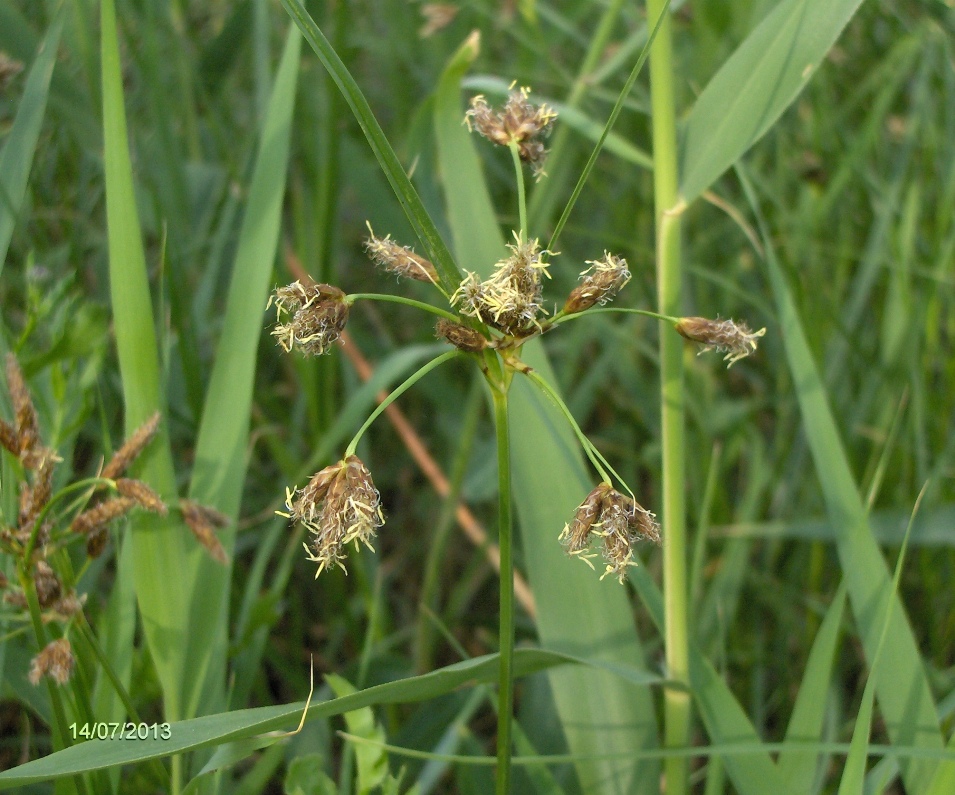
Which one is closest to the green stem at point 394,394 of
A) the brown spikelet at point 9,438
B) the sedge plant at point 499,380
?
the sedge plant at point 499,380

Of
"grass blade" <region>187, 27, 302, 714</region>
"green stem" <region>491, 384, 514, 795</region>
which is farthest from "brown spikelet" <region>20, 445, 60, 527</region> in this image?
"green stem" <region>491, 384, 514, 795</region>

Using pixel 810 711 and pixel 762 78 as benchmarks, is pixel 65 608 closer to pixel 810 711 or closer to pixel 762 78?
pixel 810 711

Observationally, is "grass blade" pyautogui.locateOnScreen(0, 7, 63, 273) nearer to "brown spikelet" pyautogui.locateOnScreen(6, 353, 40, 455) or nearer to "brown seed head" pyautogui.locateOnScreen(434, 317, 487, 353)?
"brown spikelet" pyautogui.locateOnScreen(6, 353, 40, 455)

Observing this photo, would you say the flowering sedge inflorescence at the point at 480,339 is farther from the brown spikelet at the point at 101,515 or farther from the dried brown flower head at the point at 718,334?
the brown spikelet at the point at 101,515

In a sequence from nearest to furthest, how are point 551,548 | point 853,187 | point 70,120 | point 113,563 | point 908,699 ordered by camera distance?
point 908,699 → point 551,548 → point 70,120 → point 113,563 → point 853,187

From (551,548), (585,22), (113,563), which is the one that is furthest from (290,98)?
(585,22)

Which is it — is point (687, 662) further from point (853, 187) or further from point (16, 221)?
point (853, 187)

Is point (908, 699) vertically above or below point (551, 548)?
below

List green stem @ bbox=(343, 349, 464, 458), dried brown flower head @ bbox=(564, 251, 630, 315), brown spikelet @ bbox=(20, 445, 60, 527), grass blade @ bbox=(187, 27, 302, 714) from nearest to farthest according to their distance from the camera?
green stem @ bbox=(343, 349, 464, 458), dried brown flower head @ bbox=(564, 251, 630, 315), brown spikelet @ bbox=(20, 445, 60, 527), grass blade @ bbox=(187, 27, 302, 714)
